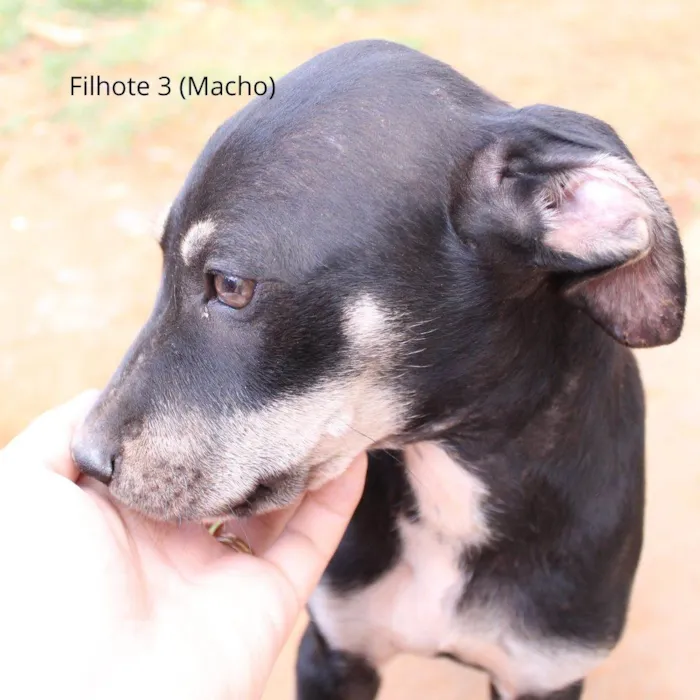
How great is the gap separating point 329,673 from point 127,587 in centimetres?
106

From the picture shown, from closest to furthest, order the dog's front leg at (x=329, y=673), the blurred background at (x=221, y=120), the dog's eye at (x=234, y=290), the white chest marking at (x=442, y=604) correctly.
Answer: the dog's eye at (x=234, y=290), the white chest marking at (x=442, y=604), the dog's front leg at (x=329, y=673), the blurred background at (x=221, y=120)

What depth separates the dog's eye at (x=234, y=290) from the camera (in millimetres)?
1754

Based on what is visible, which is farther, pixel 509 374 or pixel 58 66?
pixel 58 66

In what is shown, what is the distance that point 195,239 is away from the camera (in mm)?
1802

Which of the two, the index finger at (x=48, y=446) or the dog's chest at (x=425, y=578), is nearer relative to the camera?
the index finger at (x=48, y=446)

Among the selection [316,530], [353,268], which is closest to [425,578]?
[316,530]

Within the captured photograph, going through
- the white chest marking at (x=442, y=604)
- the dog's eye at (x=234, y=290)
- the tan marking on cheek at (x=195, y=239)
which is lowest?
the white chest marking at (x=442, y=604)

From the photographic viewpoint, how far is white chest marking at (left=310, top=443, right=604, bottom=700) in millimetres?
2248

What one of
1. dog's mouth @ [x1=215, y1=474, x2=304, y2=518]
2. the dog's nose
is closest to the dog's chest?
dog's mouth @ [x1=215, y1=474, x2=304, y2=518]

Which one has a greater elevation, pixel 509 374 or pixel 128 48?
pixel 128 48

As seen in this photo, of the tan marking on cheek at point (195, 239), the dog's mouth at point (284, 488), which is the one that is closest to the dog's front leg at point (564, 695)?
the dog's mouth at point (284, 488)

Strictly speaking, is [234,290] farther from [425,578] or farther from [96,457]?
[425,578]

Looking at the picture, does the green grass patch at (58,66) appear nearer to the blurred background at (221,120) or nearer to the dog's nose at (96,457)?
the blurred background at (221,120)

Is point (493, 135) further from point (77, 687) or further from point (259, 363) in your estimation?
point (77, 687)
